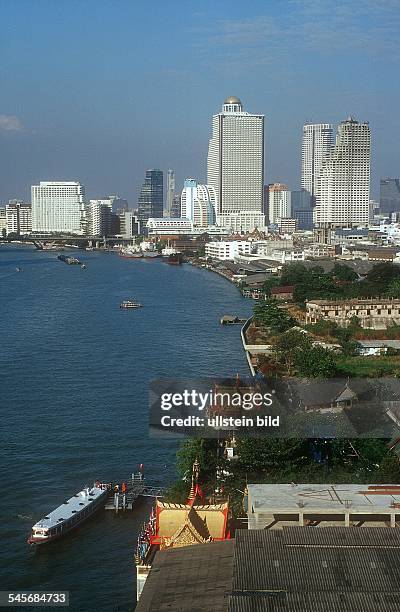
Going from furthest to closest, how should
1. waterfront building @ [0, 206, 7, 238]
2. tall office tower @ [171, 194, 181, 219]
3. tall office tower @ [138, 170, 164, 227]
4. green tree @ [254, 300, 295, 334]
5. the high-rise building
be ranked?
tall office tower @ [171, 194, 181, 219]
tall office tower @ [138, 170, 164, 227]
waterfront building @ [0, 206, 7, 238]
the high-rise building
green tree @ [254, 300, 295, 334]

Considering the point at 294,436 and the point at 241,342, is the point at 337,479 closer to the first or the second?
the point at 294,436

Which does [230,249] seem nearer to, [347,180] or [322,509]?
[347,180]

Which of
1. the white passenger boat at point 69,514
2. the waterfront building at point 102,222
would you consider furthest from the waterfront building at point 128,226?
the white passenger boat at point 69,514

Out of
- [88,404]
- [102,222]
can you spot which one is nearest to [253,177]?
[102,222]

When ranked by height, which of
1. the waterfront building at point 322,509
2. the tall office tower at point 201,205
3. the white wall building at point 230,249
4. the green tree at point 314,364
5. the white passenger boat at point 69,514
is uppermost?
the tall office tower at point 201,205

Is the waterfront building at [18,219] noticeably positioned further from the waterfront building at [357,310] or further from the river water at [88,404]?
the waterfront building at [357,310]

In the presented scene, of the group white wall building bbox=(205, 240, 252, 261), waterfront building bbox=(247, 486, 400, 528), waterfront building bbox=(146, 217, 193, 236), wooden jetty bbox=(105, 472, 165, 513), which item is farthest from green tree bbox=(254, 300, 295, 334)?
waterfront building bbox=(146, 217, 193, 236)

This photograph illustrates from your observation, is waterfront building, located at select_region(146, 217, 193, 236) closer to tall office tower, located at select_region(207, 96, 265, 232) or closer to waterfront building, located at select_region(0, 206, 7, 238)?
tall office tower, located at select_region(207, 96, 265, 232)
